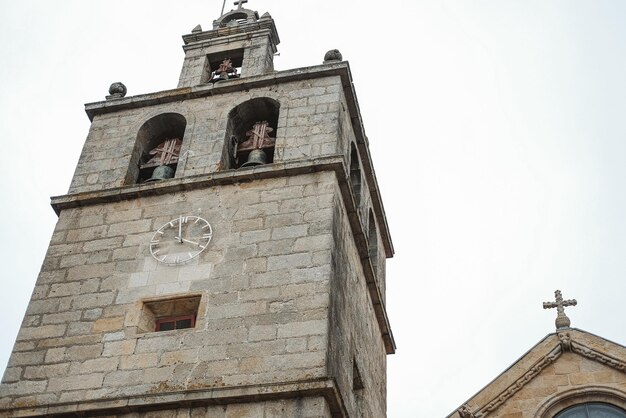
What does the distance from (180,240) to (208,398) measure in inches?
126

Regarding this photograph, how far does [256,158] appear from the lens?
627 inches

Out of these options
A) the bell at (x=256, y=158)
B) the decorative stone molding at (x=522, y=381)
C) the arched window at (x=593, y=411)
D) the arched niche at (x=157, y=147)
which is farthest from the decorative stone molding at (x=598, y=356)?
the arched niche at (x=157, y=147)

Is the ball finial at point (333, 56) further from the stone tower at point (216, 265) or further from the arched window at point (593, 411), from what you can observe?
the arched window at point (593, 411)

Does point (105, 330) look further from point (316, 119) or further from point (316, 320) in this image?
point (316, 119)

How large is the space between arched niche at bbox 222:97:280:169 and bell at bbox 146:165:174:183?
1.00 meters

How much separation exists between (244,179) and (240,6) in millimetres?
6827

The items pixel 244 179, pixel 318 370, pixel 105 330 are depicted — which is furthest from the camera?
pixel 244 179

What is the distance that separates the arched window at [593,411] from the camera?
11742 mm

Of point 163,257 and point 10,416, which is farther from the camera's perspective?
point 163,257

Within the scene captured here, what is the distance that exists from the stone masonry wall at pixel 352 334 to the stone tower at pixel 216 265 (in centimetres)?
5

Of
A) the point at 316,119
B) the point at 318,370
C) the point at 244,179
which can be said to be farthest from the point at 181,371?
the point at 316,119

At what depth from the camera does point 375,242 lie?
1861cm

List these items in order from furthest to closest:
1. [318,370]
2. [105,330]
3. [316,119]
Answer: [316,119], [105,330], [318,370]

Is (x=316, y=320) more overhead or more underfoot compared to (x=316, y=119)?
→ more underfoot
